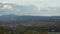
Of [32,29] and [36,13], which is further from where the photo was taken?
[36,13]

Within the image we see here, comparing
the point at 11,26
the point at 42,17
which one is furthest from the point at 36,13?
the point at 11,26

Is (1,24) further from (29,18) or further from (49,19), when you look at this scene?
(49,19)

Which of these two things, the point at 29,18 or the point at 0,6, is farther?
the point at 0,6

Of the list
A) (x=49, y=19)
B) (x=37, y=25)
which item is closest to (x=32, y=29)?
(x=37, y=25)

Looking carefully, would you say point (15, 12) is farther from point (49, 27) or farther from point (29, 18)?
point (49, 27)

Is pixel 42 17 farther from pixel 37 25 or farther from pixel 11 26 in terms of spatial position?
pixel 11 26

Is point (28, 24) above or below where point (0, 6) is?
below

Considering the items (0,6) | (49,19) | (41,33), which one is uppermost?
(0,6)

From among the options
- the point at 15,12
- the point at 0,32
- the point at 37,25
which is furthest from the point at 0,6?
the point at 37,25

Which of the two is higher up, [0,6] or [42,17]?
[0,6]
